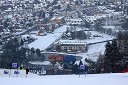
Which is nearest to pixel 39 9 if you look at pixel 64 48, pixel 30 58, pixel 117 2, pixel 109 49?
pixel 117 2

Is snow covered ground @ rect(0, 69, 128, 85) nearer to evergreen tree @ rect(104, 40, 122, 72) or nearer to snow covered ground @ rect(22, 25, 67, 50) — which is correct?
evergreen tree @ rect(104, 40, 122, 72)

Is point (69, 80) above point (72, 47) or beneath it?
above

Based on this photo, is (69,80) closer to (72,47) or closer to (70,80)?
(70,80)

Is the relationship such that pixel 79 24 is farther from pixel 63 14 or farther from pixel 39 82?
pixel 39 82

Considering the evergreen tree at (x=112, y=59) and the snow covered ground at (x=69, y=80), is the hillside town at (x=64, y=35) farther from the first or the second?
the snow covered ground at (x=69, y=80)

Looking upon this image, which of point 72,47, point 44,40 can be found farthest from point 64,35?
point 72,47

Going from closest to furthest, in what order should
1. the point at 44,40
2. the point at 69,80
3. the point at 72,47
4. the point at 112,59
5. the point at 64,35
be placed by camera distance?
the point at 69,80 < the point at 112,59 < the point at 72,47 < the point at 44,40 < the point at 64,35

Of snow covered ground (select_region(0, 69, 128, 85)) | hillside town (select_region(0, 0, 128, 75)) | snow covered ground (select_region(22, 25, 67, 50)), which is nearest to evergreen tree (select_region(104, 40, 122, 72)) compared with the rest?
hillside town (select_region(0, 0, 128, 75))

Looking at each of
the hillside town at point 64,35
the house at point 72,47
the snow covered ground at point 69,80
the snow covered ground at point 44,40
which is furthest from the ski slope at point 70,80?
the snow covered ground at point 44,40

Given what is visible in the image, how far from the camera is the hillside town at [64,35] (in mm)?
8883

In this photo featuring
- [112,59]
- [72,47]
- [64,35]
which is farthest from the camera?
[64,35]

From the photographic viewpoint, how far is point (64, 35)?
1825 centimetres

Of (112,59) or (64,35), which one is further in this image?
(64,35)

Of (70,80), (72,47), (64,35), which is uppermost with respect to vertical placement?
(70,80)
